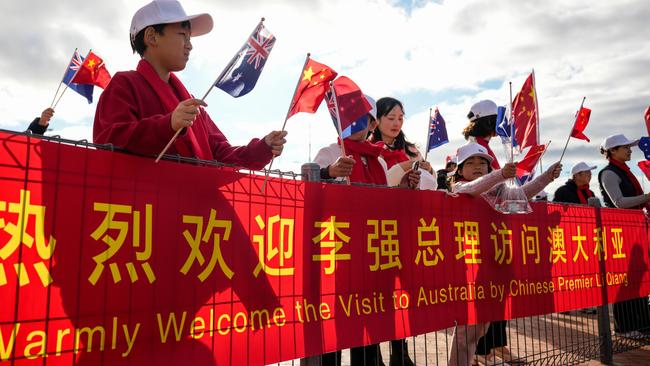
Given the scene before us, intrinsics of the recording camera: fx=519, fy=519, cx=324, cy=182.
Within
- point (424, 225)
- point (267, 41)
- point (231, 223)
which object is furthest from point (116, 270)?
point (424, 225)

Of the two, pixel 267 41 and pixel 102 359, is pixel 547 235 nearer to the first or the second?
pixel 267 41

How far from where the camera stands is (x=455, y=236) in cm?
378

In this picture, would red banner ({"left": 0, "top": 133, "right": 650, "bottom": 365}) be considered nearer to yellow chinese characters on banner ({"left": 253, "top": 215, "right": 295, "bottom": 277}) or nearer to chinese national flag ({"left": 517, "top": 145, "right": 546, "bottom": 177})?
yellow chinese characters on banner ({"left": 253, "top": 215, "right": 295, "bottom": 277})

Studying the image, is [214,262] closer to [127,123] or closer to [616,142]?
[127,123]

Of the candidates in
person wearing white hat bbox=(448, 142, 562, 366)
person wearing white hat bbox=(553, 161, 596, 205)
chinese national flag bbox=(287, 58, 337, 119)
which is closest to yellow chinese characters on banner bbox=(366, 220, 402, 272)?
chinese national flag bbox=(287, 58, 337, 119)

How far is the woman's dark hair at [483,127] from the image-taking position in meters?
5.03

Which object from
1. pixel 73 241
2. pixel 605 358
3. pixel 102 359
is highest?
pixel 73 241

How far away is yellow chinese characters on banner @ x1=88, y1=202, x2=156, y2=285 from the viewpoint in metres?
2.02

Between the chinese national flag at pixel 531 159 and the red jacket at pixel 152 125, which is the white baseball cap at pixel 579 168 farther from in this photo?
the red jacket at pixel 152 125

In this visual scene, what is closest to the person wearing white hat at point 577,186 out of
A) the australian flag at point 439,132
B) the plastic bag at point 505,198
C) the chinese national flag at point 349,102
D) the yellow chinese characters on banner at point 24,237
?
the australian flag at point 439,132

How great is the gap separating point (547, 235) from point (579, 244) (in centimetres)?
59

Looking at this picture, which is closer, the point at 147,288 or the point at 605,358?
the point at 147,288

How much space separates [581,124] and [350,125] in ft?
9.15

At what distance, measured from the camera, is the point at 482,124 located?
5.06 m
